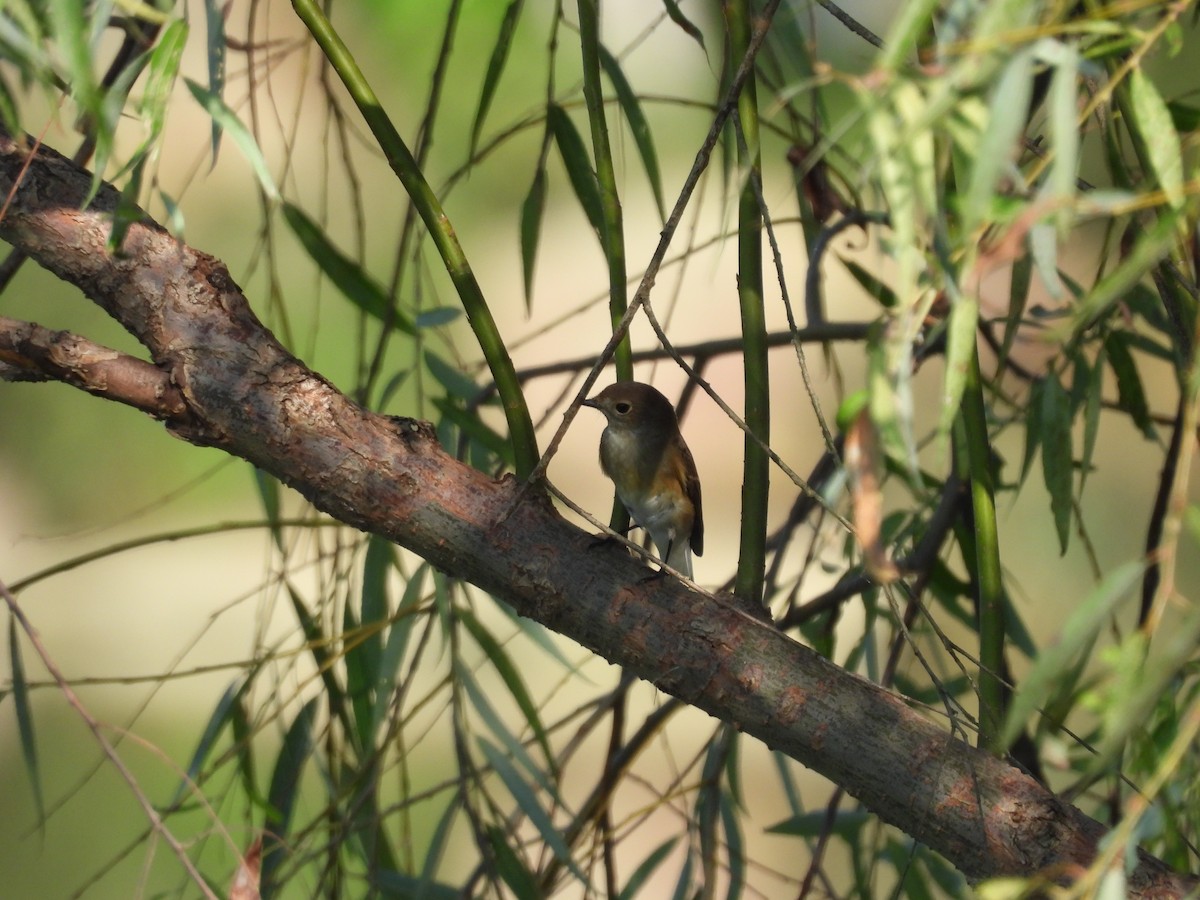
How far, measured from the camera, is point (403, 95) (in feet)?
11.0

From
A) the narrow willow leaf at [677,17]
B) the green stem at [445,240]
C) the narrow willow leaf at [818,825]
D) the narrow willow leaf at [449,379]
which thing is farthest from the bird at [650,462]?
the green stem at [445,240]

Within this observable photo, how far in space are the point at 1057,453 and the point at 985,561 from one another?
255mm

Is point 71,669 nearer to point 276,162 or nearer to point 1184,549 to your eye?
point 276,162

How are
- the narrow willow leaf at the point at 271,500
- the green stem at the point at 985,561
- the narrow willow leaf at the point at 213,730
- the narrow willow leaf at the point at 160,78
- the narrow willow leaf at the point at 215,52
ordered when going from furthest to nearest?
the narrow willow leaf at the point at 271,500 → the narrow willow leaf at the point at 213,730 → the green stem at the point at 985,561 → the narrow willow leaf at the point at 215,52 → the narrow willow leaf at the point at 160,78

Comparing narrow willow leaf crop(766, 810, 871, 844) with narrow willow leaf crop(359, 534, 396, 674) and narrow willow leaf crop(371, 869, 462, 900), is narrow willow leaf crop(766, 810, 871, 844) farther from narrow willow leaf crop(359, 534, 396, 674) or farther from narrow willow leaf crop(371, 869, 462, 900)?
narrow willow leaf crop(359, 534, 396, 674)

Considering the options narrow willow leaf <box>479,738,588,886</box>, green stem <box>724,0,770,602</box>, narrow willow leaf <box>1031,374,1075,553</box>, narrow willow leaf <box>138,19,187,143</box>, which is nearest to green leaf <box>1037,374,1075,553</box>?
narrow willow leaf <box>1031,374,1075,553</box>

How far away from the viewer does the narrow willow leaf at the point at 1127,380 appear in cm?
129

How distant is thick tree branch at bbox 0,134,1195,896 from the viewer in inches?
34.6

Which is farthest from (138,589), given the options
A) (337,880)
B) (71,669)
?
(337,880)

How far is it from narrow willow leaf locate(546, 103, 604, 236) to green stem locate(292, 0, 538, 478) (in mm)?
384

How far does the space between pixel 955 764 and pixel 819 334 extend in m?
0.66

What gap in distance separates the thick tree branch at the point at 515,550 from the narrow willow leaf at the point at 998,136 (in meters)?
0.52

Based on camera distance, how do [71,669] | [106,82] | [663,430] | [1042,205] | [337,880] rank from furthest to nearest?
[71,669], [663,430], [337,880], [106,82], [1042,205]

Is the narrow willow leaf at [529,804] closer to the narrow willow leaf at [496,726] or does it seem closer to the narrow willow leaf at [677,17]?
the narrow willow leaf at [496,726]
